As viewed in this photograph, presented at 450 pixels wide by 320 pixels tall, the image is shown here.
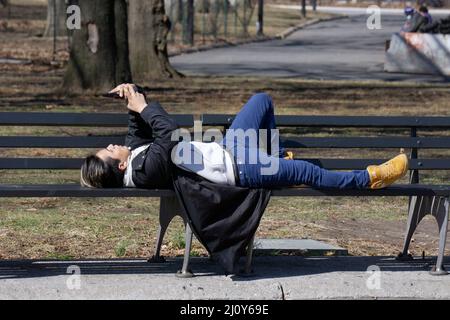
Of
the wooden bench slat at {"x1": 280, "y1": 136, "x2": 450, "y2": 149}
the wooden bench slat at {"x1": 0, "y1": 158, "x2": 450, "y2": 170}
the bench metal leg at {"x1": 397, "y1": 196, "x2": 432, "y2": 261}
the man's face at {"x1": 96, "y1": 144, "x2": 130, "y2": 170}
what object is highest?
the man's face at {"x1": 96, "y1": 144, "x2": 130, "y2": 170}

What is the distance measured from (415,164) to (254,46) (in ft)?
90.5

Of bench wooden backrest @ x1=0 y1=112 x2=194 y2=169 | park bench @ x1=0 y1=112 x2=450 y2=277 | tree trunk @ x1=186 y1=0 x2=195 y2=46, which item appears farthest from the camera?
tree trunk @ x1=186 y1=0 x2=195 y2=46

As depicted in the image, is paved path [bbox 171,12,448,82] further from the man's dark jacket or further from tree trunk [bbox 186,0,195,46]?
the man's dark jacket

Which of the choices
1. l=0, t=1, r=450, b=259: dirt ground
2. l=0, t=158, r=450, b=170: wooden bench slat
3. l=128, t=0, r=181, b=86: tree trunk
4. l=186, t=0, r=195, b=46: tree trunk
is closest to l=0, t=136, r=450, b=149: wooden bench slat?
l=0, t=158, r=450, b=170: wooden bench slat

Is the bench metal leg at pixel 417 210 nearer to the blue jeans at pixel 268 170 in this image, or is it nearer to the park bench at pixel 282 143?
the park bench at pixel 282 143

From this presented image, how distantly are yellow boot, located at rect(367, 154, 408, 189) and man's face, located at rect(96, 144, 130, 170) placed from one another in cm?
147

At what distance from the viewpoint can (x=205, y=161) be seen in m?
6.59

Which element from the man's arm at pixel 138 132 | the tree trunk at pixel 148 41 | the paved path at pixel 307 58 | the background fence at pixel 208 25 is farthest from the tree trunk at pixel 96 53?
the background fence at pixel 208 25

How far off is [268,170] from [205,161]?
1.24 feet

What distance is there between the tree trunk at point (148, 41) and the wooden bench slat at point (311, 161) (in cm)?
1400

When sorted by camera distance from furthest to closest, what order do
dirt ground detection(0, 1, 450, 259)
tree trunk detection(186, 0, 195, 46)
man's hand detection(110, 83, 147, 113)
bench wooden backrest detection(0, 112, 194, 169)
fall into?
1. tree trunk detection(186, 0, 195, 46)
2. dirt ground detection(0, 1, 450, 259)
3. bench wooden backrest detection(0, 112, 194, 169)
4. man's hand detection(110, 83, 147, 113)

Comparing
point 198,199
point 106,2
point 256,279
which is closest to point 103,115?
point 198,199

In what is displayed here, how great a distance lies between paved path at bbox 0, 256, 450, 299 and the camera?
20.8ft

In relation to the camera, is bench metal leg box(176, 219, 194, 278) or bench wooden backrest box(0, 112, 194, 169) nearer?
bench metal leg box(176, 219, 194, 278)
